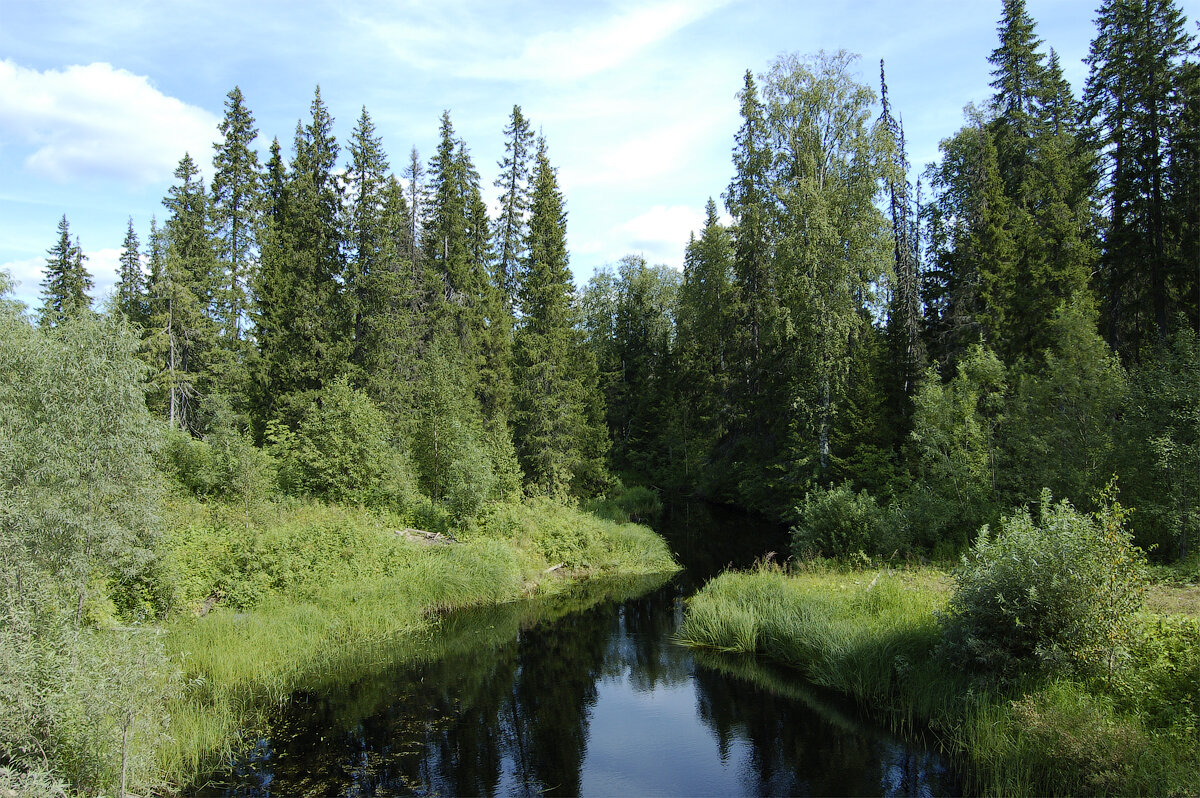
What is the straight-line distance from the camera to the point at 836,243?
2844 cm

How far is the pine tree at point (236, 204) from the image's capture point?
37062 millimetres

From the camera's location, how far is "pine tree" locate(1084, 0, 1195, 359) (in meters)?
24.5

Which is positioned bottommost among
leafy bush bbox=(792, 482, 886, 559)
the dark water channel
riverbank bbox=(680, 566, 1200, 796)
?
the dark water channel

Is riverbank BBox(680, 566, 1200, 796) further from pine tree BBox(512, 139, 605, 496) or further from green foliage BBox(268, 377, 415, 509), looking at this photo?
pine tree BBox(512, 139, 605, 496)

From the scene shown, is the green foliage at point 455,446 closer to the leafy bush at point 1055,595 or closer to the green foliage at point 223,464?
the green foliage at point 223,464

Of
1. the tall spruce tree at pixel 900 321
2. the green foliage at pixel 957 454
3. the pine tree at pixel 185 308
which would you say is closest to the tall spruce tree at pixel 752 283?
the tall spruce tree at pixel 900 321

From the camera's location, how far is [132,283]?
4375 cm

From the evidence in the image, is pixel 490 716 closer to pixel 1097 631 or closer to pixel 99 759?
pixel 99 759

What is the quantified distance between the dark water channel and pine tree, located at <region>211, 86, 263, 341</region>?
27.0 m

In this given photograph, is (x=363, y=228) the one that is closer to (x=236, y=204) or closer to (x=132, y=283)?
(x=236, y=204)

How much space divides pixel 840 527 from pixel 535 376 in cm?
1614

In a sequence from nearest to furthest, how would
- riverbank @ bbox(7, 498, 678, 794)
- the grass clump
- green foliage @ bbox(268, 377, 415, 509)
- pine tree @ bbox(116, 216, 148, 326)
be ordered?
the grass clump, riverbank @ bbox(7, 498, 678, 794), green foliage @ bbox(268, 377, 415, 509), pine tree @ bbox(116, 216, 148, 326)

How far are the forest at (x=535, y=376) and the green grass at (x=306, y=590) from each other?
0.50 feet

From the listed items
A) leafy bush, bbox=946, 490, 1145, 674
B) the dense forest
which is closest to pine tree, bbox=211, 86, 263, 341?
the dense forest
